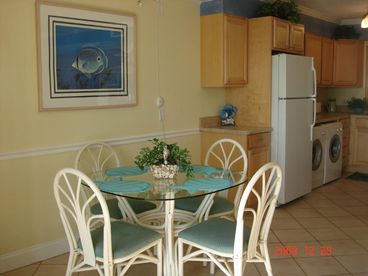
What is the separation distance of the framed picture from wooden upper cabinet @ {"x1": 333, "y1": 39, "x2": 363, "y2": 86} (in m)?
3.66

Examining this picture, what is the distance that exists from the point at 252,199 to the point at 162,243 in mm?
2029

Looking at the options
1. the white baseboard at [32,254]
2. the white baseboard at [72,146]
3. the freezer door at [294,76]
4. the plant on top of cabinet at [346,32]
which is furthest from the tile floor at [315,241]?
the plant on top of cabinet at [346,32]

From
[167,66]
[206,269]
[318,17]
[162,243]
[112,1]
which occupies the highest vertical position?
[318,17]

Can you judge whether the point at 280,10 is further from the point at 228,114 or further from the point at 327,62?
the point at 327,62

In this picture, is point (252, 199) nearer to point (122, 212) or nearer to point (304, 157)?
point (304, 157)

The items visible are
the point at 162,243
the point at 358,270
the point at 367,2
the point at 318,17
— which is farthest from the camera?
the point at 318,17

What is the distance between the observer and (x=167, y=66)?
3.98 meters

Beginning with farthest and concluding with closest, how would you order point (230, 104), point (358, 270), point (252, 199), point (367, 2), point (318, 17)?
point (318, 17), point (367, 2), point (230, 104), point (252, 199), point (358, 270)

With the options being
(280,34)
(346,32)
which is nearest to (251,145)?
(280,34)

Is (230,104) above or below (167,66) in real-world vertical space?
below

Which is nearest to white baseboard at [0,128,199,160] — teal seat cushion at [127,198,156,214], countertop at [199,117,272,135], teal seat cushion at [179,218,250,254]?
countertop at [199,117,272,135]

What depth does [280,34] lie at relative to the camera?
432cm

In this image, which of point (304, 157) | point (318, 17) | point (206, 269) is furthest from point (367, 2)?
point (206, 269)

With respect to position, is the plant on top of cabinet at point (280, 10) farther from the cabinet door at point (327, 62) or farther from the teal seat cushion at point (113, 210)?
the teal seat cushion at point (113, 210)
